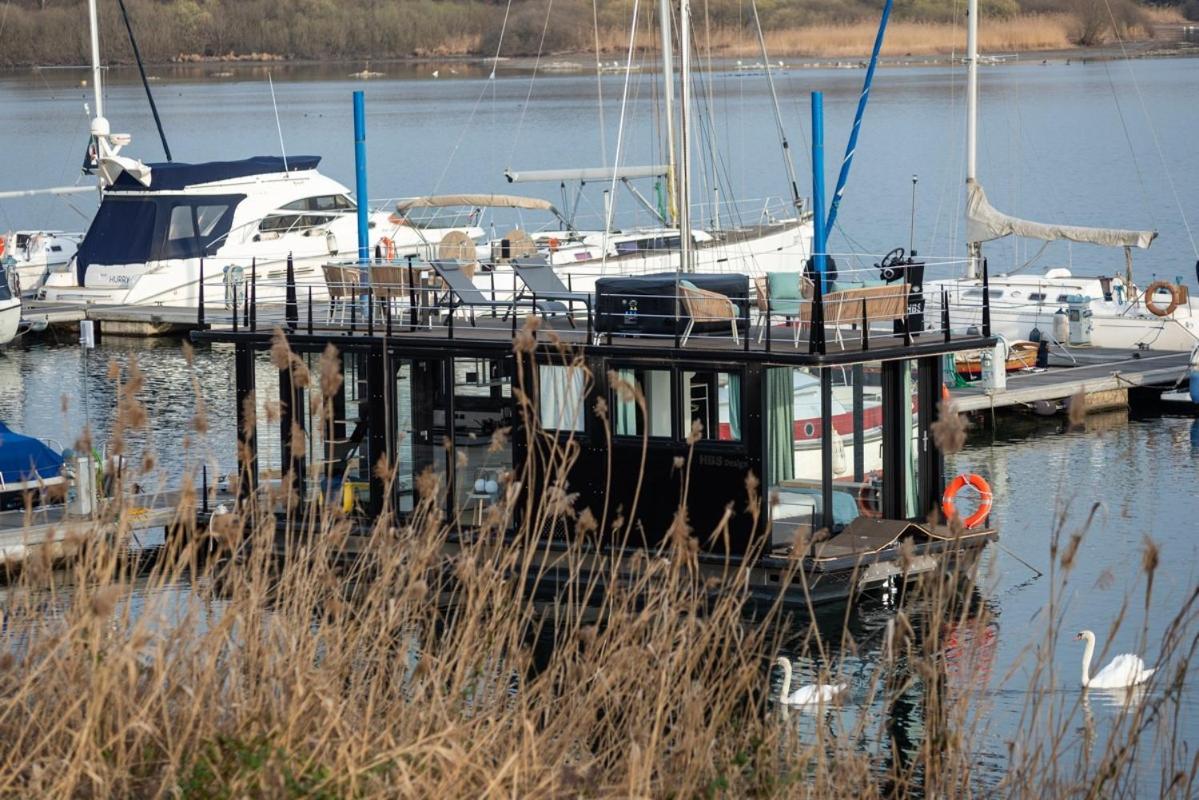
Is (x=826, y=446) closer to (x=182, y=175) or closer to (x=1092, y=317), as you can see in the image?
(x=1092, y=317)

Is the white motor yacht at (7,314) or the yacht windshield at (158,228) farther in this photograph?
the yacht windshield at (158,228)

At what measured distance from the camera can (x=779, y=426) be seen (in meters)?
15.7

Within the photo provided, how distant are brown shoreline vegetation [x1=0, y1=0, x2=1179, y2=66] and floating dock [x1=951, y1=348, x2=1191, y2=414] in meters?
52.1

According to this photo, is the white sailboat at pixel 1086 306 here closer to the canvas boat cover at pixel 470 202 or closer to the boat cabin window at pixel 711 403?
the canvas boat cover at pixel 470 202

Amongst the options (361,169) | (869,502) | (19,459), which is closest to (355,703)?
(869,502)

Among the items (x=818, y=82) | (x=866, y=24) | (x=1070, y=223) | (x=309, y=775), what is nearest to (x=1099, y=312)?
(x=1070, y=223)

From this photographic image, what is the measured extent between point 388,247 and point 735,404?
72.9 feet

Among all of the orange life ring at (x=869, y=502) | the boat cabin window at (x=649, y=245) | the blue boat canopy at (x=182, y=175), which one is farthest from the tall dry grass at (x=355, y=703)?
the blue boat canopy at (x=182, y=175)

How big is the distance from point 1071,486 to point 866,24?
254ft

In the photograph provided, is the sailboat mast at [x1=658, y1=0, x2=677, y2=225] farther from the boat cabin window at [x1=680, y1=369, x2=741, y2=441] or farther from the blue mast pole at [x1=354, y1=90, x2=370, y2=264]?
the boat cabin window at [x1=680, y1=369, x2=741, y2=441]

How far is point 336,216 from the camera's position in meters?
40.2

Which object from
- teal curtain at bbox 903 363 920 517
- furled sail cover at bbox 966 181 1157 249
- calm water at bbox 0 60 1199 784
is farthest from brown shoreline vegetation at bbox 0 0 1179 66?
teal curtain at bbox 903 363 920 517

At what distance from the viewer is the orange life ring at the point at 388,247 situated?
37.1m

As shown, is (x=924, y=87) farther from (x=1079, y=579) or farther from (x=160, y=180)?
(x=1079, y=579)
